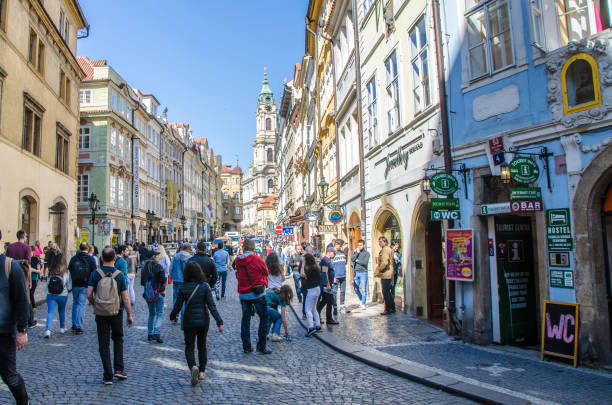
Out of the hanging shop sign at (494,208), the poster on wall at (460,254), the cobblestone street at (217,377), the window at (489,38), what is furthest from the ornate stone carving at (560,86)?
the cobblestone street at (217,377)

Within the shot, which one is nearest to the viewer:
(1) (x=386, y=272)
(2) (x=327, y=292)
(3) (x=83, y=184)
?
(2) (x=327, y=292)

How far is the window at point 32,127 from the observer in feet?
69.2

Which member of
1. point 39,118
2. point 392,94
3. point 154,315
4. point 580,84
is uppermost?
point 39,118

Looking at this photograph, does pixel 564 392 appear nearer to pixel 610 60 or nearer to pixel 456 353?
pixel 456 353

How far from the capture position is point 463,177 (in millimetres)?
9422

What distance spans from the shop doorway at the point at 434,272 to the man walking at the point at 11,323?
9.14 metres

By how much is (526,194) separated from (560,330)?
208 centimetres

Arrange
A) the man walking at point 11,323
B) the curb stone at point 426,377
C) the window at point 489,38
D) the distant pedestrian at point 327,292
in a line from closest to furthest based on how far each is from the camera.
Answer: the man walking at point 11,323 → the curb stone at point 426,377 → the window at point 489,38 → the distant pedestrian at point 327,292

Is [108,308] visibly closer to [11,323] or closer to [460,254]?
[11,323]

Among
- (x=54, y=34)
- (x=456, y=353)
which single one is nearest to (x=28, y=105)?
(x=54, y=34)

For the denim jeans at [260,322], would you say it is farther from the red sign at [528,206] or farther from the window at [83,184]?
the window at [83,184]

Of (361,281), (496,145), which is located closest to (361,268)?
(361,281)

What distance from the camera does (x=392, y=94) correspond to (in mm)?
13500

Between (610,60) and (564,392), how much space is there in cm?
453
